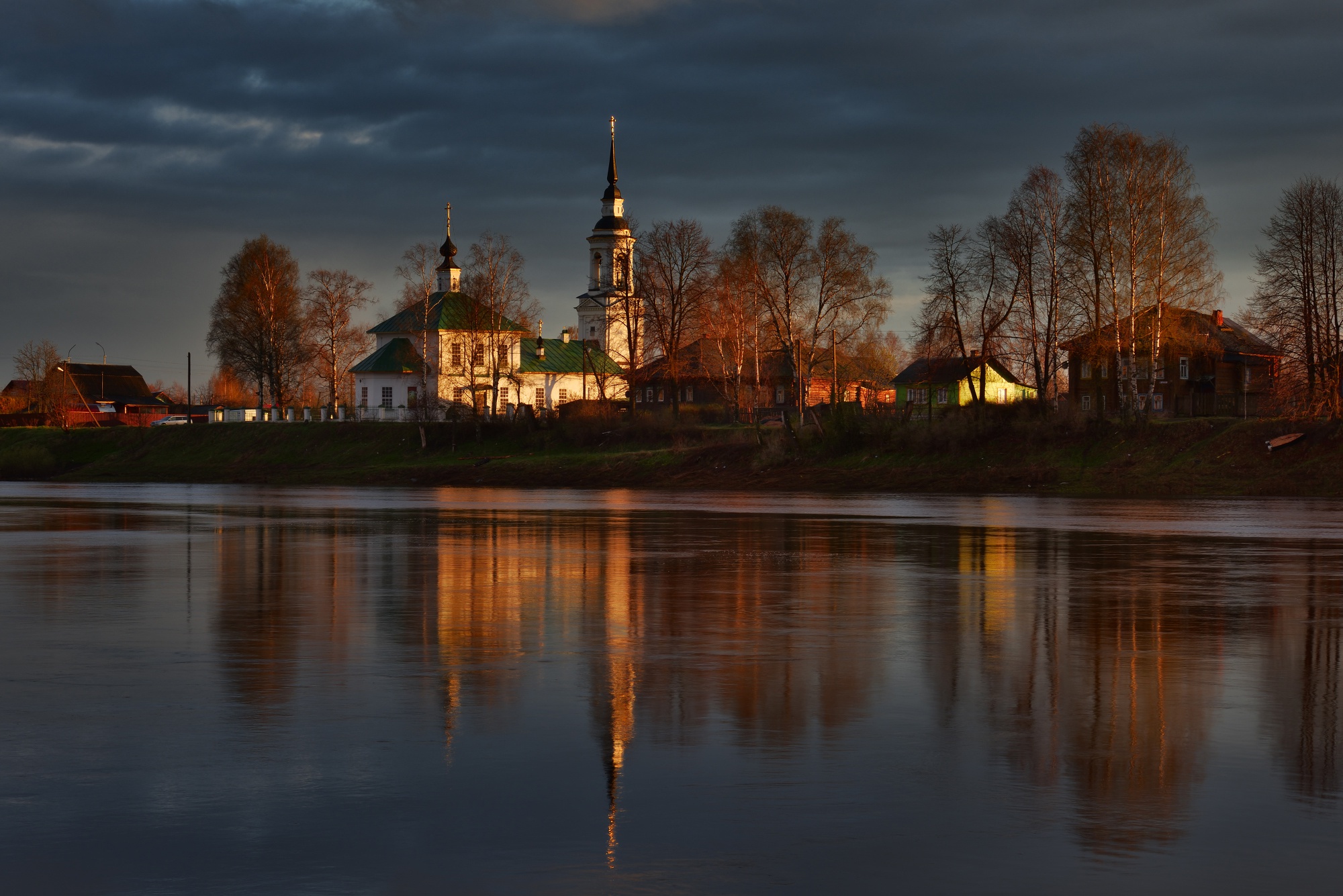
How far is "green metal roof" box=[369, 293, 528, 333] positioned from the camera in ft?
292

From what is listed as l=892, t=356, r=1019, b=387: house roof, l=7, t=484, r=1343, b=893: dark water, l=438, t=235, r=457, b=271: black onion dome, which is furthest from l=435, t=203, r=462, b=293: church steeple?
l=7, t=484, r=1343, b=893: dark water

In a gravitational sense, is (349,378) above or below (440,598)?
above

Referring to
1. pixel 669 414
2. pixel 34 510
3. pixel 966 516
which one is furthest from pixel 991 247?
pixel 34 510

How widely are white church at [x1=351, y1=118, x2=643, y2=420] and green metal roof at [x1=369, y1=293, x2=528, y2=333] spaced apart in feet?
0.29

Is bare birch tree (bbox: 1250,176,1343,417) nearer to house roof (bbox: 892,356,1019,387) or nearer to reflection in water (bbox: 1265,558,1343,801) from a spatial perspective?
house roof (bbox: 892,356,1019,387)

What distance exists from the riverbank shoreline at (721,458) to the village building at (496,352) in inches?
236

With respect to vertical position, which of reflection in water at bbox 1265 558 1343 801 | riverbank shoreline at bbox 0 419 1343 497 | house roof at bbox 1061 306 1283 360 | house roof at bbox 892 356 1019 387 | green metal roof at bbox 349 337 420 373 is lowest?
reflection in water at bbox 1265 558 1343 801

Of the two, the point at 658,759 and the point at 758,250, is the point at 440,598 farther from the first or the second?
the point at 758,250

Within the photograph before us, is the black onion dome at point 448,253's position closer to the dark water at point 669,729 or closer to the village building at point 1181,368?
the village building at point 1181,368

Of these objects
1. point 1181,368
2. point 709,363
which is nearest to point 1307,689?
point 1181,368

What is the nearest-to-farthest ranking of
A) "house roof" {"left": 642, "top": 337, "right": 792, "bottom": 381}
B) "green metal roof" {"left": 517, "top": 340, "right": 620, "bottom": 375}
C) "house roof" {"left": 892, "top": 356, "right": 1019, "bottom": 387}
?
"house roof" {"left": 892, "top": 356, "right": 1019, "bottom": 387}, "house roof" {"left": 642, "top": 337, "right": 792, "bottom": 381}, "green metal roof" {"left": 517, "top": 340, "right": 620, "bottom": 375}

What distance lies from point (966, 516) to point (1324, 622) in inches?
891

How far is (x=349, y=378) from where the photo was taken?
117 metres

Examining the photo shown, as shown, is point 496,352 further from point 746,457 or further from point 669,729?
point 669,729
